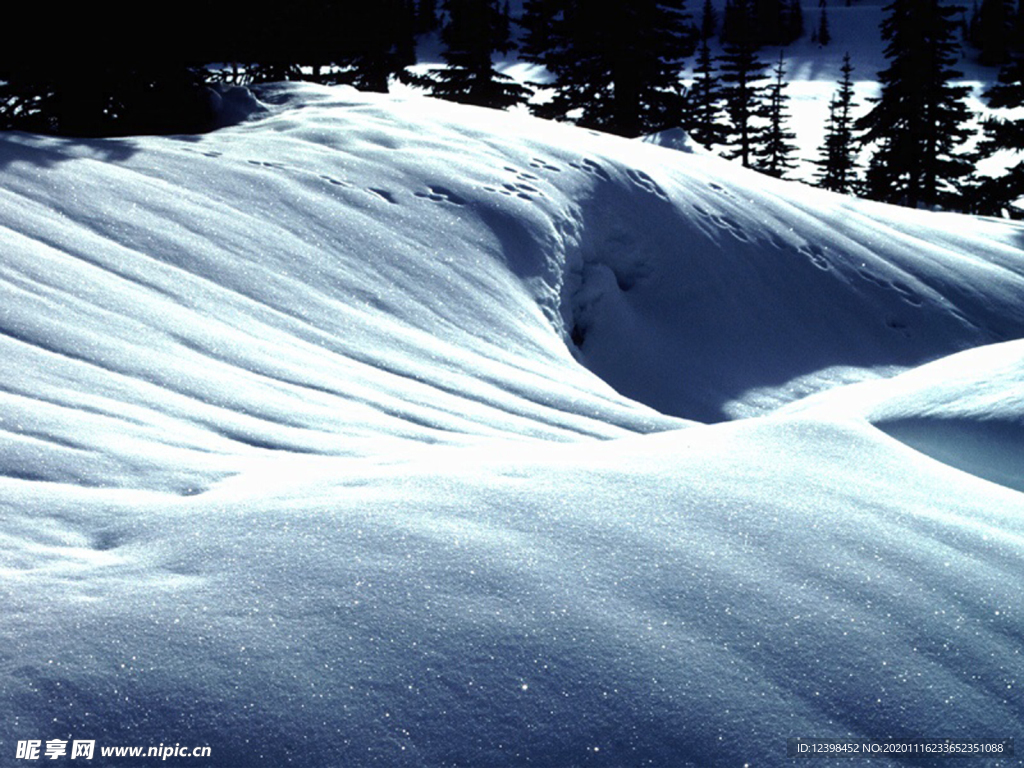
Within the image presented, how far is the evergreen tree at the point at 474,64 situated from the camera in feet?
88.5

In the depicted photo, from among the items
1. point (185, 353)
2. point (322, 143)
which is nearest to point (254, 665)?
point (185, 353)

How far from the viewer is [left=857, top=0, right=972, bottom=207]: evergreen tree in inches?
1008

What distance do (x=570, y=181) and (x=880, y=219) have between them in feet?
16.5

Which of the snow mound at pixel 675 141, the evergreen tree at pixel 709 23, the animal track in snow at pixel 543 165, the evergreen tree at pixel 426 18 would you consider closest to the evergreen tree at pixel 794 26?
the evergreen tree at pixel 709 23

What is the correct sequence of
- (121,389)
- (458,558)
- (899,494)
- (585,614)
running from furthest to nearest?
(121,389) < (899,494) < (458,558) < (585,614)

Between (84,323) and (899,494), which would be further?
(84,323)

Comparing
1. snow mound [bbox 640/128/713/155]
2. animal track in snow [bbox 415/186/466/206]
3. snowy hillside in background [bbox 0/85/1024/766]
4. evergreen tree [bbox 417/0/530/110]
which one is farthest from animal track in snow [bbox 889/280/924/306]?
evergreen tree [bbox 417/0/530/110]

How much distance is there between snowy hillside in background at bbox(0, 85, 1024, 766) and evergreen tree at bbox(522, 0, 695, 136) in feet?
60.3

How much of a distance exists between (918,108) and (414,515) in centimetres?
2788

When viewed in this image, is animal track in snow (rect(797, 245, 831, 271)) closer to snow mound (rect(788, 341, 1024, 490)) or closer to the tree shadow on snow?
snow mound (rect(788, 341, 1024, 490))

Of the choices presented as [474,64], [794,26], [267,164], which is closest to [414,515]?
[267,164]

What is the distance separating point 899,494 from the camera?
10.3ft

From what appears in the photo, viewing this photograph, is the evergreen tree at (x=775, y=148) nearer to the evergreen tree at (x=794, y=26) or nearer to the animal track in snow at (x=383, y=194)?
the animal track in snow at (x=383, y=194)

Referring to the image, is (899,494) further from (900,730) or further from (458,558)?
(458,558)
